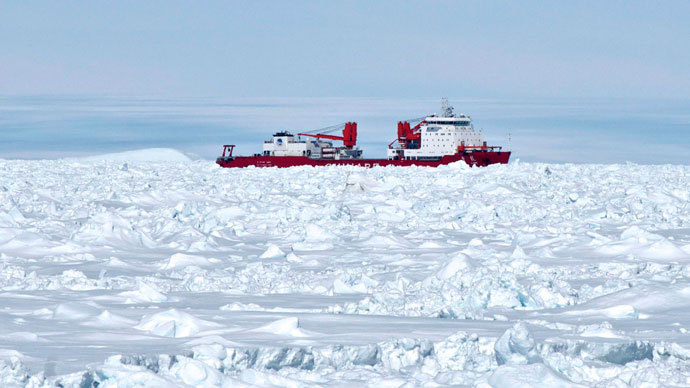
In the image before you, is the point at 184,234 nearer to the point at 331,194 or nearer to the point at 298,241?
the point at 298,241

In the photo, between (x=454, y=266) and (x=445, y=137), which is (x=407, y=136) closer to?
(x=445, y=137)

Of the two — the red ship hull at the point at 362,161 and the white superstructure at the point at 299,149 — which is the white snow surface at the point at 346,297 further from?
the white superstructure at the point at 299,149

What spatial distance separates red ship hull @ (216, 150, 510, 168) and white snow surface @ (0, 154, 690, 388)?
1075 inches

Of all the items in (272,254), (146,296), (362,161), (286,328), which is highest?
(286,328)

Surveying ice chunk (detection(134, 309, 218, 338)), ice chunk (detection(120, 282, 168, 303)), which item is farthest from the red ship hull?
ice chunk (detection(134, 309, 218, 338))

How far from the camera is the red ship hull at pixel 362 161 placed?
1731 inches

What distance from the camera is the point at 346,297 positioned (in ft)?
24.4

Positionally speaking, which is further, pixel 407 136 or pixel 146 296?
pixel 407 136

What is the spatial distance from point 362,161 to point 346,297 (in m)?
40.0

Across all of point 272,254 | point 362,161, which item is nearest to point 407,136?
point 362,161

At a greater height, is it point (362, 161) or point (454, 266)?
point (454, 266)

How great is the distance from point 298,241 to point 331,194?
8774 mm

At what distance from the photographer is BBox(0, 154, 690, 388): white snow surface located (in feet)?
14.6

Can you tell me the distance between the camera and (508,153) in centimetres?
4669
